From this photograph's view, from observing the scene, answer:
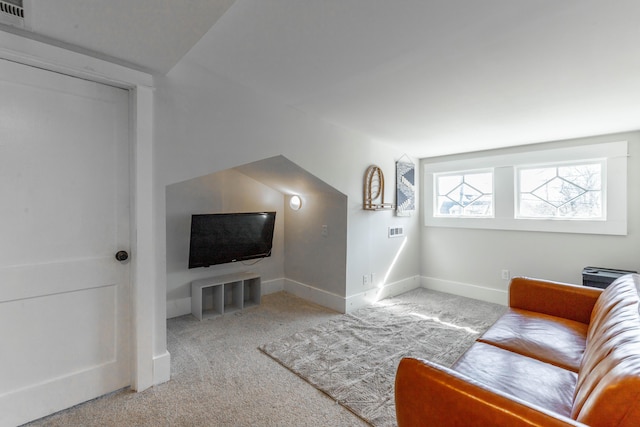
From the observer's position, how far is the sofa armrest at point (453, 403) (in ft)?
3.09

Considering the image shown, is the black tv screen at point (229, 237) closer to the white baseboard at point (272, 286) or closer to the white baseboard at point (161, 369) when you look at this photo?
the white baseboard at point (272, 286)

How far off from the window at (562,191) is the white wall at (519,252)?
0.26 metres

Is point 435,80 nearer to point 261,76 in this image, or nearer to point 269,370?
point 261,76

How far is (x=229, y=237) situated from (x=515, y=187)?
3769 mm

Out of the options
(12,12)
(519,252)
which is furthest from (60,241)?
(519,252)

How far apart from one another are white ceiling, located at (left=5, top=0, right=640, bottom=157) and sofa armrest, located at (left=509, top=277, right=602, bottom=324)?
150 cm

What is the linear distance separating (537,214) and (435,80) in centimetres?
274

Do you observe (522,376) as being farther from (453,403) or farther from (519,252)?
(519,252)

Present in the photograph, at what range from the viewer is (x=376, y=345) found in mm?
2678

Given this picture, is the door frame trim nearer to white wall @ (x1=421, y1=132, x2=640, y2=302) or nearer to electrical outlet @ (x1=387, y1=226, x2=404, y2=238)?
electrical outlet @ (x1=387, y1=226, x2=404, y2=238)

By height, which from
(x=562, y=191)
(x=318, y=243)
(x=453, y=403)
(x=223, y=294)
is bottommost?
(x=223, y=294)

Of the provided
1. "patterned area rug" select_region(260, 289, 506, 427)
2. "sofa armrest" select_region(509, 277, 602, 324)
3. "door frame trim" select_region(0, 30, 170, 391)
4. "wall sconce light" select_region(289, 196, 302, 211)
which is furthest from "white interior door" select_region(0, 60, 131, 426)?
"sofa armrest" select_region(509, 277, 602, 324)

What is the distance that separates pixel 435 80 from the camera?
213 centimetres

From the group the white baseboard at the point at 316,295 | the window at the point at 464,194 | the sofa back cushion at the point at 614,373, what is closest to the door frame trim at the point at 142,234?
the white baseboard at the point at 316,295
